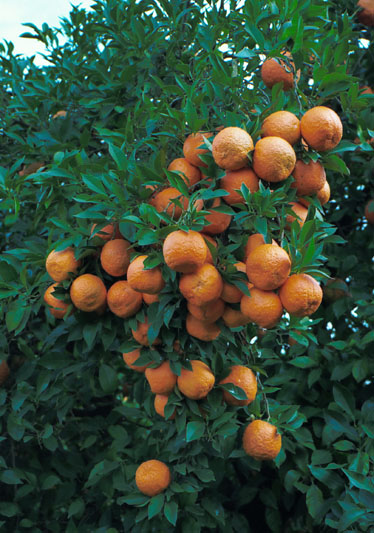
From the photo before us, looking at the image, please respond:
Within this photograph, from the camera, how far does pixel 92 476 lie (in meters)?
2.29

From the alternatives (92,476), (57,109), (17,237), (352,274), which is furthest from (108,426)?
(57,109)

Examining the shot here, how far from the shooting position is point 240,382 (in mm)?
1762

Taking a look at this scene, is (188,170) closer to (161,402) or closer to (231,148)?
(231,148)

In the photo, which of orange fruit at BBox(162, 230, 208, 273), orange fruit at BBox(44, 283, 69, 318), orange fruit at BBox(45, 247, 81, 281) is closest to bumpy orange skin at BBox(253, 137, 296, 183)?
orange fruit at BBox(162, 230, 208, 273)

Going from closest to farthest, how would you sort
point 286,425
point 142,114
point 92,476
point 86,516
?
point 286,425 < point 142,114 < point 92,476 < point 86,516

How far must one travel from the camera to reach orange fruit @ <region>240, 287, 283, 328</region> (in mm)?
1414

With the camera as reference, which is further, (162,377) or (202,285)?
(162,377)

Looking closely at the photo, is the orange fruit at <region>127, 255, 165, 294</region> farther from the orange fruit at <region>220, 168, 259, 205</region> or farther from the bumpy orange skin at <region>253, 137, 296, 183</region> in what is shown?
the bumpy orange skin at <region>253, 137, 296, 183</region>

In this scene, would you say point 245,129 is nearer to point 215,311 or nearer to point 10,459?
point 215,311

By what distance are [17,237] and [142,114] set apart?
3.58 ft

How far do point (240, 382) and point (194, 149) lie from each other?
0.73 metres

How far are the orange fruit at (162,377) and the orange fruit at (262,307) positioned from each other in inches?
13.9

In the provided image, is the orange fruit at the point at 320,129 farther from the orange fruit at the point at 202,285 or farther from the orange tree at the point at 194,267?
the orange fruit at the point at 202,285

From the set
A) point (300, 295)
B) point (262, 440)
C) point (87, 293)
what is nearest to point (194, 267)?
point (300, 295)
